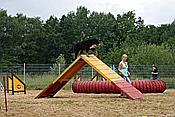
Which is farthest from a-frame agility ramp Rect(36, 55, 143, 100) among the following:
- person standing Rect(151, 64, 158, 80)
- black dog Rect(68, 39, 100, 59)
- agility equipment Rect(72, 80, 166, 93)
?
person standing Rect(151, 64, 158, 80)

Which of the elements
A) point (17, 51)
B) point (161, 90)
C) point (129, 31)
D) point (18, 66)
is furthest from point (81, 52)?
point (129, 31)

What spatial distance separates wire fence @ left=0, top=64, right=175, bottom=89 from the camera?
23.8 m

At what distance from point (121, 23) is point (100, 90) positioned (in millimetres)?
45795

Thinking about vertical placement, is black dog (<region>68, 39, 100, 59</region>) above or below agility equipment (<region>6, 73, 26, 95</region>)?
above

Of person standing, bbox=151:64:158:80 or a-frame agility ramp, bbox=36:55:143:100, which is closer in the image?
a-frame agility ramp, bbox=36:55:143:100

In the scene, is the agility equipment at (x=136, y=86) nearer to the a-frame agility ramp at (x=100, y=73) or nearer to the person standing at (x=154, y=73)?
the a-frame agility ramp at (x=100, y=73)

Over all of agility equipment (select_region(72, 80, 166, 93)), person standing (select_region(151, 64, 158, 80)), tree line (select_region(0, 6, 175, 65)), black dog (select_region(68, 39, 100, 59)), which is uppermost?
tree line (select_region(0, 6, 175, 65))

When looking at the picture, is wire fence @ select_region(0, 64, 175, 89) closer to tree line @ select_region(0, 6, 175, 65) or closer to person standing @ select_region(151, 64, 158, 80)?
person standing @ select_region(151, 64, 158, 80)

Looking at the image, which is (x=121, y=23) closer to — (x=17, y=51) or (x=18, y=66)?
(x=17, y=51)

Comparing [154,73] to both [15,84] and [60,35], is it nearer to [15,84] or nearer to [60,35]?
[15,84]

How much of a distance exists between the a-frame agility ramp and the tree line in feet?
126

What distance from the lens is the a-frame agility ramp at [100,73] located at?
12211 mm

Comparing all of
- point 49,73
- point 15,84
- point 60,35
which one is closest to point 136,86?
point 15,84

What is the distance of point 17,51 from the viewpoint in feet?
181
